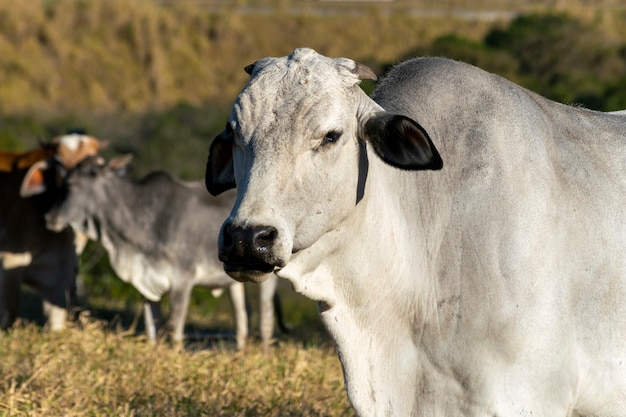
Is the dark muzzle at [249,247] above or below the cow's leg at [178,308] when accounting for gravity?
above

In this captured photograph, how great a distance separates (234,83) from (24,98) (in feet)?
21.7

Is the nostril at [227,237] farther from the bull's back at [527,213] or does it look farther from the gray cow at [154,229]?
the gray cow at [154,229]

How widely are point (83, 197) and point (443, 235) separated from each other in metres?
6.33

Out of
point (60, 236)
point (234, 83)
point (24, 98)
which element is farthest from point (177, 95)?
point (60, 236)

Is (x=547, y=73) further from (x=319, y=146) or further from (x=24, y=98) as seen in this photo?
(x=319, y=146)

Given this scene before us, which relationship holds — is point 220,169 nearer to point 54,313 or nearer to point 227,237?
point 227,237

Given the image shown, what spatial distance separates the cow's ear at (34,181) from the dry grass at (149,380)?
2.43 meters

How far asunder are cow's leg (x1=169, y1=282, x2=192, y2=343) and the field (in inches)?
10.2

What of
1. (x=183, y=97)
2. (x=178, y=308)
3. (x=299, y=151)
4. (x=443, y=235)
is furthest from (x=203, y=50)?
(x=299, y=151)

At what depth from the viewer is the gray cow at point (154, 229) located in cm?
979

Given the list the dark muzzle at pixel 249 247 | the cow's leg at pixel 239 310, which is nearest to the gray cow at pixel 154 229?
the cow's leg at pixel 239 310

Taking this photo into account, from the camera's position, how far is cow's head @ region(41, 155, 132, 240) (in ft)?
32.0

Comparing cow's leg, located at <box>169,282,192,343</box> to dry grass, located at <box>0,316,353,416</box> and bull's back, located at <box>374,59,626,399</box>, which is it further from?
bull's back, located at <box>374,59,626,399</box>

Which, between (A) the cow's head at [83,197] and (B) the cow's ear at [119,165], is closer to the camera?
(A) the cow's head at [83,197]
